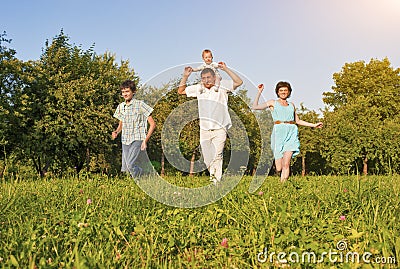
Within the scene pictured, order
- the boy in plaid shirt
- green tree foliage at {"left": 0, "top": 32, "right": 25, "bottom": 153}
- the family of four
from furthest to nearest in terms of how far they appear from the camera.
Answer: green tree foliage at {"left": 0, "top": 32, "right": 25, "bottom": 153}
the boy in plaid shirt
the family of four

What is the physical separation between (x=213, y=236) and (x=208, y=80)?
13.0 feet

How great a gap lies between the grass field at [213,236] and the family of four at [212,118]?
2545 millimetres

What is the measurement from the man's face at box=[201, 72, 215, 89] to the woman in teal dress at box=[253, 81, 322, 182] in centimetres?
255

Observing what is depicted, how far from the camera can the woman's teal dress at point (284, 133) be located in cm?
1001

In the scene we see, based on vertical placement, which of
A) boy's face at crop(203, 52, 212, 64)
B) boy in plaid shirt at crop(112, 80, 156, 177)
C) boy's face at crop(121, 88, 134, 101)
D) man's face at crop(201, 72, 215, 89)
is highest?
boy's face at crop(203, 52, 212, 64)

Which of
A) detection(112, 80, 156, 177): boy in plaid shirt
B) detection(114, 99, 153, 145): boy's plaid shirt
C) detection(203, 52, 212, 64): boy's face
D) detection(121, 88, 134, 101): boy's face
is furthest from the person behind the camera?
detection(121, 88, 134, 101): boy's face

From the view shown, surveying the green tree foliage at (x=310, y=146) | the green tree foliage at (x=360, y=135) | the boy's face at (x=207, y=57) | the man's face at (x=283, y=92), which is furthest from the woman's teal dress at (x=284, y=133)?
the green tree foliage at (x=310, y=146)

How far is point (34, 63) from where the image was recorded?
2627 centimetres

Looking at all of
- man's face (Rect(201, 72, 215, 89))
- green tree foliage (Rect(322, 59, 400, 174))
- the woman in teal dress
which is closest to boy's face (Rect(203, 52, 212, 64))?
man's face (Rect(201, 72, 215, 89))

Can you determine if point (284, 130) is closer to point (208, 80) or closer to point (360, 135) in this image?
point (208, 80)

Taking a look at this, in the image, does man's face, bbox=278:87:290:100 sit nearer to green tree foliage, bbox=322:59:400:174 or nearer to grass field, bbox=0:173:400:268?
grass field, bbox=0:173:400:268

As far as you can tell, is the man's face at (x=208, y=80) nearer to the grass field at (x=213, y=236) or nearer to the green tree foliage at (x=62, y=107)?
the grass field at (x=213, y=236)

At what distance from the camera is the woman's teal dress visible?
10.0 m

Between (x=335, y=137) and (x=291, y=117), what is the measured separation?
24.2 m
